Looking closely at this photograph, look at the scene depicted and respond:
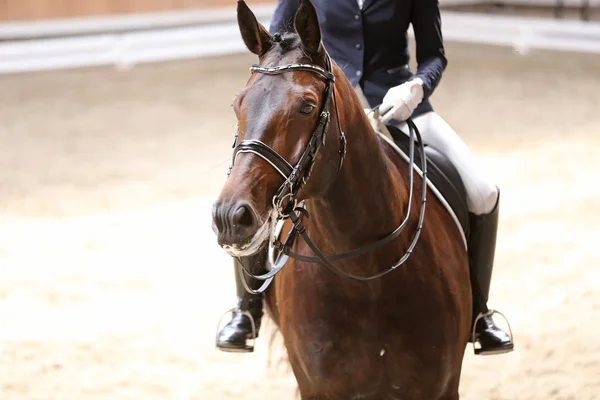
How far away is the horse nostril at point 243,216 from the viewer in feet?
5.87

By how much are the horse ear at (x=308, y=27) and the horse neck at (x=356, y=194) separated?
0.13m

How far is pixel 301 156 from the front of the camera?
196 centimetres

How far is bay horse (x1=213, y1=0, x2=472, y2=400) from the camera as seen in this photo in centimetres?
191

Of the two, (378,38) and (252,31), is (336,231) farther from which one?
(378,38)

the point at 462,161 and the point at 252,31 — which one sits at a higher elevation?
the point at 252,31

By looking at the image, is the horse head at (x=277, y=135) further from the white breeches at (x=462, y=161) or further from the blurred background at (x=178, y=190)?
the blurred background at (x=178, y=190)

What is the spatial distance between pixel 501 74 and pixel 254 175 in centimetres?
806

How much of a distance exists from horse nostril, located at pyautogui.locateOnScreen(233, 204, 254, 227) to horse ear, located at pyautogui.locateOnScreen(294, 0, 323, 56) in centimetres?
45

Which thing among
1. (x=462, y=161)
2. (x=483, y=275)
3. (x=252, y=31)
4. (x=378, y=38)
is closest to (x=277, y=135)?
(x=252, y=31)

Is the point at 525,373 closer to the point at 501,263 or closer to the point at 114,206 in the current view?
the point at 501,263

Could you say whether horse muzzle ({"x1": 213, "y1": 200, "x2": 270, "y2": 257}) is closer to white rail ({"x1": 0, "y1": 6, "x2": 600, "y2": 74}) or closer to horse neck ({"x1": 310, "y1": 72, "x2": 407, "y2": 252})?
horse neck ({"x1": 310, "y1": 72, "x2": 407, "y2": 252})

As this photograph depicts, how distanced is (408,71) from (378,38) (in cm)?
17

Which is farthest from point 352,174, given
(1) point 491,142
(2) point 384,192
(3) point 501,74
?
(3) point 501,74

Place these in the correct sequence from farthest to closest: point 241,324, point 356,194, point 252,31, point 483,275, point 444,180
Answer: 1. point 241,324
2. point 483,275
3. point 444,180
4. point 356,194
5. point 252,31
